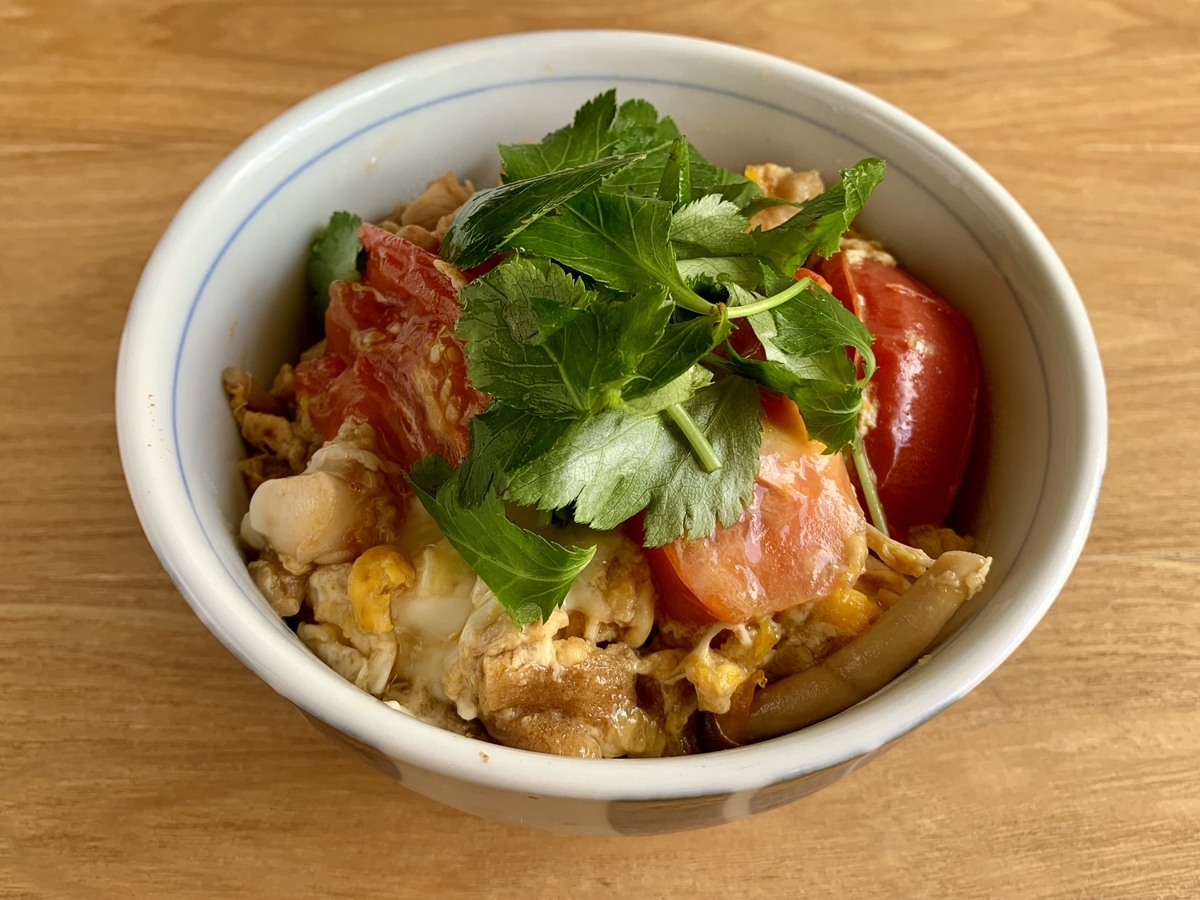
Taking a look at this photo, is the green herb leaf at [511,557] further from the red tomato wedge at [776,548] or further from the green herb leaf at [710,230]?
the green herb leaf at [710,230]

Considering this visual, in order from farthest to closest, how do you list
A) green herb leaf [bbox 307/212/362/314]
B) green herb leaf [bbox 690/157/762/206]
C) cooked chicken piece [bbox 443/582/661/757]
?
green herb leaf [bbox 307/212/362/314] < green herb leaf [bbox 690/157/762/206] < cooked chicken piece [bbox 443/582/661/757]

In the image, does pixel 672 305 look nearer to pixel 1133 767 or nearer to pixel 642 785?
pixel 642 785

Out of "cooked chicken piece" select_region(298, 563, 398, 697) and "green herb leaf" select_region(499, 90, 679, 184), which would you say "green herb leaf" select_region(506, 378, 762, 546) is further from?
"green herb leaf" select_region(499, 90, 679, 184)

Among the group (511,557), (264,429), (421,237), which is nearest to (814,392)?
(511,557)

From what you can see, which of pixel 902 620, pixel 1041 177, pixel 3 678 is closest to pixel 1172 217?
pixel 1041 177

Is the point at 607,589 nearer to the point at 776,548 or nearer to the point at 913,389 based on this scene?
the point at 776,548

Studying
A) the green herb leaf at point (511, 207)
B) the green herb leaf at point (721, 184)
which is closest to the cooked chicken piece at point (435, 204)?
the green herb leaf at point (511, 207)

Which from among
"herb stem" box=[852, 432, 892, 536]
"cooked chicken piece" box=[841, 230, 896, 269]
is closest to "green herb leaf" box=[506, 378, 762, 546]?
"herb stem" box=[852, 432, 892, 536]
